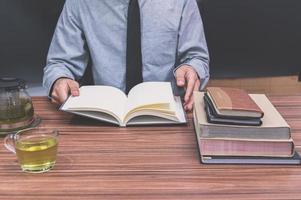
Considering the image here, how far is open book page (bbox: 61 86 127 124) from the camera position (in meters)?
1.14

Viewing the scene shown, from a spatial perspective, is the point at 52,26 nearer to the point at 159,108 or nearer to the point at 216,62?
the point at 216,62

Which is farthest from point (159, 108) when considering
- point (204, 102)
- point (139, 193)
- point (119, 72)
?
point (119, 72)

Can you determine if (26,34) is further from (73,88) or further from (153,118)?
(153,118)

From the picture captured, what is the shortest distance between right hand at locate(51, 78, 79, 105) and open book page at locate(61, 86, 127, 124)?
25 millimetres

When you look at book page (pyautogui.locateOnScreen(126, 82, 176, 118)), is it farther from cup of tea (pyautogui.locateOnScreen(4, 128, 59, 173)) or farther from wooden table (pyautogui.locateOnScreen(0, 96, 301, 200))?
cup of tea (pyautogui.locateOnScreen(4, 128, 59, 173))

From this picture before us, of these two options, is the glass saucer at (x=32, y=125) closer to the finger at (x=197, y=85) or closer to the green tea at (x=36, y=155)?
the green tea at (x=36, y=155)

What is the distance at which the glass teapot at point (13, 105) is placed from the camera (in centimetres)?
109

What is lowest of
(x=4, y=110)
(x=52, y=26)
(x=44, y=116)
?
(x=52, y=26)

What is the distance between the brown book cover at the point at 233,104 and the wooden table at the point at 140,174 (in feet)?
0.36

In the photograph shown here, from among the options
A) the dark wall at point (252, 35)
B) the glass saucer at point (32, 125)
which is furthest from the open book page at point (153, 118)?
the dark wall at point (252, 35)

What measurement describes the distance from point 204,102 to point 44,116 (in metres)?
0.46

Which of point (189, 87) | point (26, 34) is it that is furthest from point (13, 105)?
point (26, 34)

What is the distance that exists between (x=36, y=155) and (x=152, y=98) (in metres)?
0.39

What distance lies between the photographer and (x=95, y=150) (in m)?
1.00
